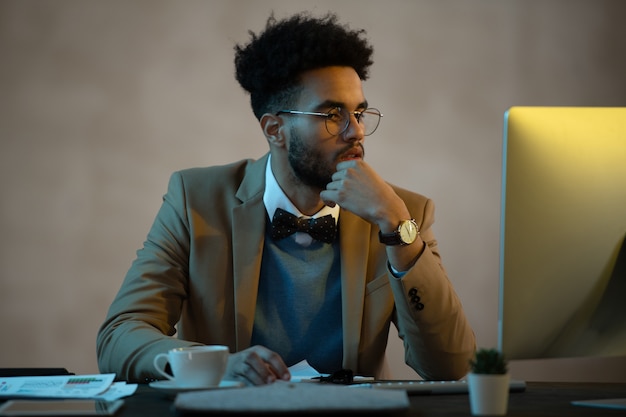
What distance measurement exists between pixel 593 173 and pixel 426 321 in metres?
0.81

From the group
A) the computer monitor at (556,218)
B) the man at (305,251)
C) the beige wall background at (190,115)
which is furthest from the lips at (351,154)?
the beige wall background at (190,115)

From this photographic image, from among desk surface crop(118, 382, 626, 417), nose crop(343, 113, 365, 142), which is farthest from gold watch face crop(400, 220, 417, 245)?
desk surface crop(118, 382, 626, 417)

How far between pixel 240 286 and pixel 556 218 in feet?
3.62

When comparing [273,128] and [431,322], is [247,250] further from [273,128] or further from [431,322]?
[431,322]

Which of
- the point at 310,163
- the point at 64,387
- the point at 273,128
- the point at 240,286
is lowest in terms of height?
the point at 64,387

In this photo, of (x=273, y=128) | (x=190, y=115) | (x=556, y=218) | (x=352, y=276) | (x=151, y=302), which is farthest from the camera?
(x=190, y=115)

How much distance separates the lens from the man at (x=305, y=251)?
1993 mm

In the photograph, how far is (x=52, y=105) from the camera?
367 cm

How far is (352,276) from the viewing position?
2178 mm

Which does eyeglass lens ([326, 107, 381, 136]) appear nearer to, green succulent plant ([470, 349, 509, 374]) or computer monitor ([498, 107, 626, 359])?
computer monitor ([498, 107, 626, 359])

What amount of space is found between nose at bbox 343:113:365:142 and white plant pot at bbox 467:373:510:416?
1207 mm

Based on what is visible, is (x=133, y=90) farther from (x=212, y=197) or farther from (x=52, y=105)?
(x=212, y=197)

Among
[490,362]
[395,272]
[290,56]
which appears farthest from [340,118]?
[490,362]

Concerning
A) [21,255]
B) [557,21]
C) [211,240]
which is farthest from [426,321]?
[557,21]
